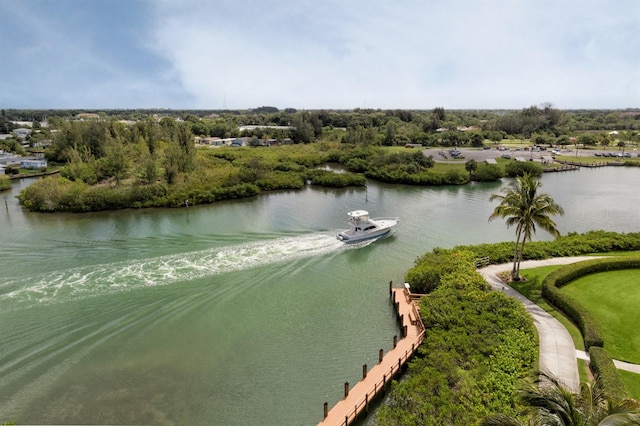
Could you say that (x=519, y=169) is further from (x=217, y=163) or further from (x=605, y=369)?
(x=605, y=369)

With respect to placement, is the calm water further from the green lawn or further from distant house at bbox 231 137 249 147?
distant house at bbox 231 137 249 147

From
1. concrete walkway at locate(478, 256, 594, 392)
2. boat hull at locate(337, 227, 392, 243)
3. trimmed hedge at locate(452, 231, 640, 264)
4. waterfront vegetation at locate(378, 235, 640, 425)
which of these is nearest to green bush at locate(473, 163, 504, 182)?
trimmed hedge at locate(452, 231, 640, 264)

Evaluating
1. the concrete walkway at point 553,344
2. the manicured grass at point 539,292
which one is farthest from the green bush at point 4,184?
the manicured grass at point 539,292

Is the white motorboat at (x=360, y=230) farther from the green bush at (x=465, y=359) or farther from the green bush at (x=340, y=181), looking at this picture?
the green bush at (x=340, y=181)

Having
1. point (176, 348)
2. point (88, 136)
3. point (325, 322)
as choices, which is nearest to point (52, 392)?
point (176, 348)

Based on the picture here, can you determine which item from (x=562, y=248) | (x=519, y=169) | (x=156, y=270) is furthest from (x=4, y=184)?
(x=519, y=169)

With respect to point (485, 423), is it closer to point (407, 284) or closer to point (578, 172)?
point (407, 284)
